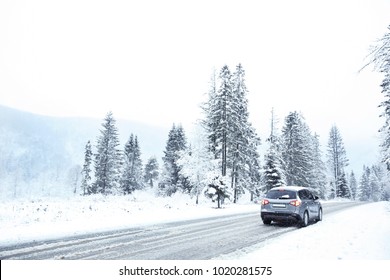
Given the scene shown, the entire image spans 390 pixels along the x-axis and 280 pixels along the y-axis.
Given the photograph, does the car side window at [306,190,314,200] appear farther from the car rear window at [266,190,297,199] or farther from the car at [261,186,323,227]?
the car rear window at [266,190,297,199]

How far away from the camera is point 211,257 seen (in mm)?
7703

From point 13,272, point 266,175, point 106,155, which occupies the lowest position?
point 13,272

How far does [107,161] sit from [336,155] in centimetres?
5160

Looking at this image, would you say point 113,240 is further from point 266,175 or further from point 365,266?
point 266,175

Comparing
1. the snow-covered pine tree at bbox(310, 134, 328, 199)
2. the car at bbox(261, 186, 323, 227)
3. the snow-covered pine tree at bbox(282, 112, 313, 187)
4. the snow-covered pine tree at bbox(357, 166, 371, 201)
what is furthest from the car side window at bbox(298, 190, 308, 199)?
the snow-covered pine tree at bbox(357, 166, 371, 201)

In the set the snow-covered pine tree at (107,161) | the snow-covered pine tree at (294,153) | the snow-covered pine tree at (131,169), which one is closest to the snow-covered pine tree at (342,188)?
the snow-covered pine tree at (294,153)

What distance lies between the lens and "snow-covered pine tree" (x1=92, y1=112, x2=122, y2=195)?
171ft

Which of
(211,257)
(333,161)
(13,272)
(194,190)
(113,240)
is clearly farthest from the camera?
(333,161)

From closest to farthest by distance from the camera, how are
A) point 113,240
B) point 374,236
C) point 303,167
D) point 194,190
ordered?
point 113,240, point 374,236, point 194,190, point 303,167

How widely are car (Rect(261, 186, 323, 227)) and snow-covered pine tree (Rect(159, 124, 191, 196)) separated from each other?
3387cm

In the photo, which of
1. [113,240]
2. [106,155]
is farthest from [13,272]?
[106,155]

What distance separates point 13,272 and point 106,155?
155 feet

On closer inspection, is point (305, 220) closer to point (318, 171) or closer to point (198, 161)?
point (198, 161)

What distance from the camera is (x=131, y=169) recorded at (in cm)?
6425
